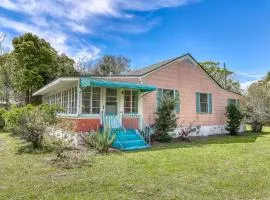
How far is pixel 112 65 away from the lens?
155 ft

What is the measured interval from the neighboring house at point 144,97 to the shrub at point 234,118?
918mm


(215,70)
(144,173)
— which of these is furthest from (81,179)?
(215,70)

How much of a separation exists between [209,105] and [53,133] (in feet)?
39.9

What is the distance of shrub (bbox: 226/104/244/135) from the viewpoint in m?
18.9

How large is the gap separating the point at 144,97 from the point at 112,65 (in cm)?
3274

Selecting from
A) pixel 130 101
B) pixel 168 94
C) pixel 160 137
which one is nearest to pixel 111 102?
pixel 130 101

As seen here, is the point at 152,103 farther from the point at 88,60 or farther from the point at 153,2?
the point at 88,60

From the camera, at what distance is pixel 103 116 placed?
1297 cm

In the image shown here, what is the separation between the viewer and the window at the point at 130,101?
14547 mm

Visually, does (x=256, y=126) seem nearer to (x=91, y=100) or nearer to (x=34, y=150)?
→ (x=91, y=100)

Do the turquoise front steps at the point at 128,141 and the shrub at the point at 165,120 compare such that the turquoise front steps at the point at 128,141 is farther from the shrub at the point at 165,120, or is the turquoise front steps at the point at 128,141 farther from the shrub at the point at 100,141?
the shrub at the point at 165,120

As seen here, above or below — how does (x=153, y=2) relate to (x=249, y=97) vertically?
above

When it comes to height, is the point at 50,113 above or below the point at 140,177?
above

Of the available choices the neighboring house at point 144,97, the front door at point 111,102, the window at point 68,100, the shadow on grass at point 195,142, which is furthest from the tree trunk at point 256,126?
the window at point 68,100
